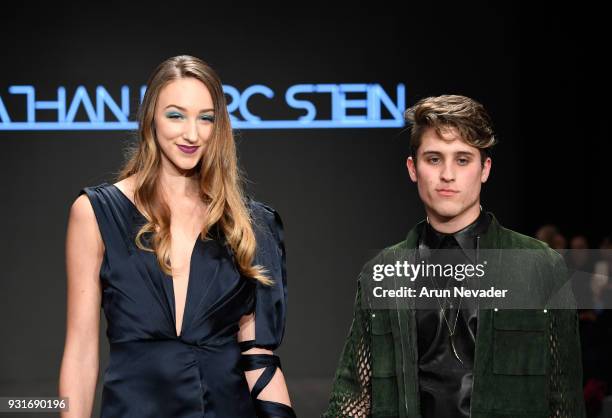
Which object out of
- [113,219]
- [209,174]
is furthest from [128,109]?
[113,219]

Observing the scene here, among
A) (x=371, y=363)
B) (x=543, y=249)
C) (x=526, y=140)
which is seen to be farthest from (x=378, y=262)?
(x=526, y=140)

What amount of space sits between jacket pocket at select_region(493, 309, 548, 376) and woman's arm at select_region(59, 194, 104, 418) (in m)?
1.12

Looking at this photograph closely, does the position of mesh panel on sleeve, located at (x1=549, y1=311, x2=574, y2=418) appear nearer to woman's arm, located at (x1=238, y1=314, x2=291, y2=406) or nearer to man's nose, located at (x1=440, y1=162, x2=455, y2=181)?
man's nose, located at (x1=440, y1=162, x2=455, y2=181)

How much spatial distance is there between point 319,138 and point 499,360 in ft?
9.53

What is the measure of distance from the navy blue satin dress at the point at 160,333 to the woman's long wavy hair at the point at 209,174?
2.4 inches

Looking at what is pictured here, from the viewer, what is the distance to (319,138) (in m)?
5.41

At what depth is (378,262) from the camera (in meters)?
2.84

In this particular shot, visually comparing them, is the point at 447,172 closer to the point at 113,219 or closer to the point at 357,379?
the point at 357,379

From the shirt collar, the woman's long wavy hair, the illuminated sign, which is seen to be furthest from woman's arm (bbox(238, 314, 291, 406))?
the illuminated sign

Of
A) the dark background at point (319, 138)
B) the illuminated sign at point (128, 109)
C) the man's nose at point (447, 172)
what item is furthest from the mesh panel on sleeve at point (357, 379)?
the illuminated sign at point (128, 109)

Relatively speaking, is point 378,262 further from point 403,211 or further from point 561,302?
point 403,211

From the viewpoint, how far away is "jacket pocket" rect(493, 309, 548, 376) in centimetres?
267

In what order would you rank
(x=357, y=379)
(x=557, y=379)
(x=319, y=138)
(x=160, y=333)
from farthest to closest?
(x=319, y=138), (x=357, y=379), (x=557, y=379), (x=160, y=333)

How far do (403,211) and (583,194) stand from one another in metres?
1.01
